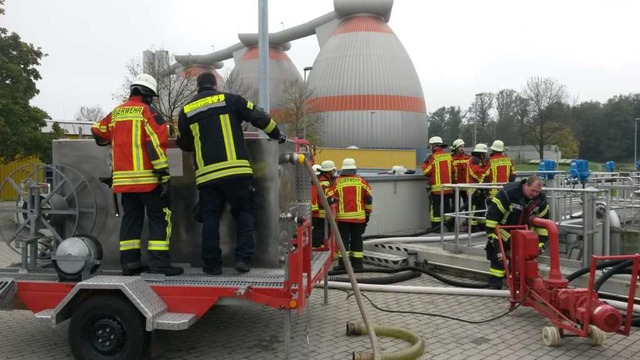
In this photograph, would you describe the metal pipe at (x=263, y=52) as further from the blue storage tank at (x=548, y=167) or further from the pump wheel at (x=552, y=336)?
the pump wheel at (x=552, y=336)

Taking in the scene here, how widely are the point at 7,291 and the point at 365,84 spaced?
43.5 meters

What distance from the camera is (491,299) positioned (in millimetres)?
6449

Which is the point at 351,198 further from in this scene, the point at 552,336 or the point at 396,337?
the point at 552,336

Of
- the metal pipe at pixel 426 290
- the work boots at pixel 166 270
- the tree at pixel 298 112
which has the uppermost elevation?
the tree at pixel 298 112

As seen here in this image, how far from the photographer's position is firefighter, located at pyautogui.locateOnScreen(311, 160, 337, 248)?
26.8 feet

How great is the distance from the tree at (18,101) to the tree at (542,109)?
122ft

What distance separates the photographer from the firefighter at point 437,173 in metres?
9.85

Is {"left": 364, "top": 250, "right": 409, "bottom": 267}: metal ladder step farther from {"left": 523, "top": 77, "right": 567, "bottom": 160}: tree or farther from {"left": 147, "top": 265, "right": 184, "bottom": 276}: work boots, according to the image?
{"left": 523, "top": 77, "right": 567, "bottom": 160}: tree

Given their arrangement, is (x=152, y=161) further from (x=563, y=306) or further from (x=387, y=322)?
(x=563, y=306)

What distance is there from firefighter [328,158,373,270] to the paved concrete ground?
65.9 inches

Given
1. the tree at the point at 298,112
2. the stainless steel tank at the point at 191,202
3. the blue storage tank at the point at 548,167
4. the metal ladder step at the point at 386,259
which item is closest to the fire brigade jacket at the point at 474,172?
the blue storage tank at the point at 548,167

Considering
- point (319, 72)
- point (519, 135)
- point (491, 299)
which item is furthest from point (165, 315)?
point (519, 135)

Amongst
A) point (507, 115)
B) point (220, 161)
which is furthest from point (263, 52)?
point (507, 115)

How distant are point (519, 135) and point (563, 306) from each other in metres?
47.6
